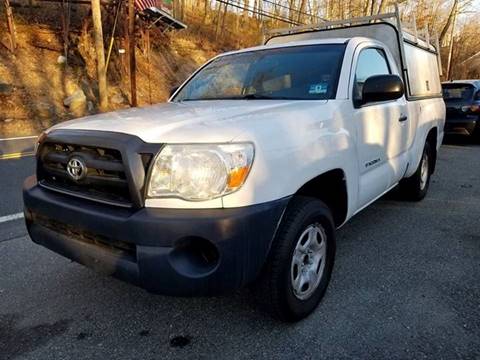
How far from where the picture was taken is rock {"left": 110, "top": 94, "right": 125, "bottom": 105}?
16.6 meters

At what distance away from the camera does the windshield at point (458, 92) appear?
10.6m

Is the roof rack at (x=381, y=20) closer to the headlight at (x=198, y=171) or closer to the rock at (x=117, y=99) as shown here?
the headlight at (x=198, y=171)

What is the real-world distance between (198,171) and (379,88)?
1.74m

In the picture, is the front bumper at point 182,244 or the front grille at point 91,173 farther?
the front grille at point 91,173

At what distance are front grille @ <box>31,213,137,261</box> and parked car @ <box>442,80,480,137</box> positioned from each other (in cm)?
1048

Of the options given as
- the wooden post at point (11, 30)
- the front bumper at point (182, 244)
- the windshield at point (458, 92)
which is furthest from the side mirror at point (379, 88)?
the wooden post at point (11, 30)

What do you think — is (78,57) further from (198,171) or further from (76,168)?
(198,171)

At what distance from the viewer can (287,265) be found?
237 cm

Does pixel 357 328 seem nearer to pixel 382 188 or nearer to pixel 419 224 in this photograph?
pixel 382 188

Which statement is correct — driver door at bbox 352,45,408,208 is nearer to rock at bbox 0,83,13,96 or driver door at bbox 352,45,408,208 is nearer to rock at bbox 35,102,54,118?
rock at bbox 35,102,54,118

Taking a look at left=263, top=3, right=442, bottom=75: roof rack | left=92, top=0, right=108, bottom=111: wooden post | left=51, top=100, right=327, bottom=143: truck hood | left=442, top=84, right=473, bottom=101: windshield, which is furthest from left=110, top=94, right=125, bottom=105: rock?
left=51, top=100, right=327, bottom=143: truck hood

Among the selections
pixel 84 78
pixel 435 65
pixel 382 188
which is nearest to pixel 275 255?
pixel 382 188

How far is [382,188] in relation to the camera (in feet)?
12.4

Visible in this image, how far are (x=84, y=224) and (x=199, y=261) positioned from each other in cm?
68
